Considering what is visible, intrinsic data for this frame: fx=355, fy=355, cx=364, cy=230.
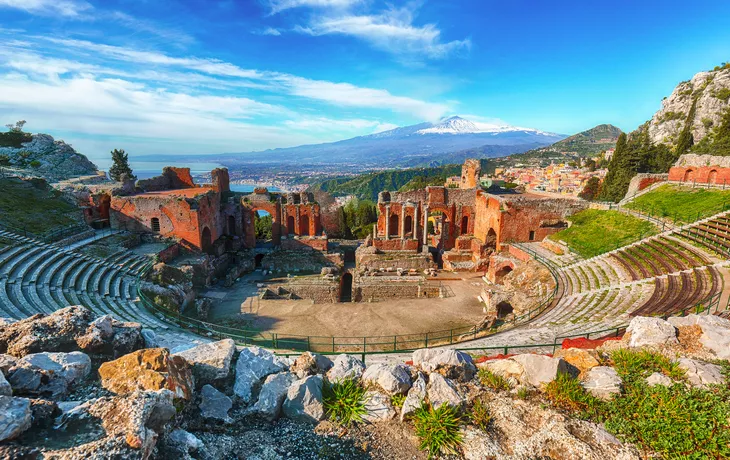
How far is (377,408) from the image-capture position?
19.3 feet

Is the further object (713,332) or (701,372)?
(713,332)

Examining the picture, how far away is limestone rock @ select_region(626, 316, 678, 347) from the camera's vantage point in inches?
294

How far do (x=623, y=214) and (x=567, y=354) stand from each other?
75.7ft

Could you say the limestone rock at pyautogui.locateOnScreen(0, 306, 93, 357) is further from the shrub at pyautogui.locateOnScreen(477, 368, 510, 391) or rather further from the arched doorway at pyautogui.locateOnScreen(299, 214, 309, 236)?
the arched doorway at pyautogui.locateOnScreen(299, 214, 309, 236)

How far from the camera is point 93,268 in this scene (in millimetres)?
18297

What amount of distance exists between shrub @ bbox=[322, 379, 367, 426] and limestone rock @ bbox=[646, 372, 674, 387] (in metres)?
4.86

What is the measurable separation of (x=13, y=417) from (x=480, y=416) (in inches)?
230

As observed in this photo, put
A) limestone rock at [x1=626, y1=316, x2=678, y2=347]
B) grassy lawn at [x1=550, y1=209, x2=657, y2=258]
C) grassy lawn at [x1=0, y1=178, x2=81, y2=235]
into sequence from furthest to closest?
grassy lawn at [x1=550, y1=209, x2=657, y2=258] < grassy lawn at [x1=0, y1=178, x2=81, y2=235] < limestone rock at [x1=626, y1=316, x2=678, y2=347]

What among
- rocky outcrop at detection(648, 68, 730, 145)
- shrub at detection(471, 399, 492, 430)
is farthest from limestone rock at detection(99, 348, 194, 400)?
rocky outcrop at detection(648, 68, 730, 145)

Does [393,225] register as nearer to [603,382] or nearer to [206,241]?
[206,241]

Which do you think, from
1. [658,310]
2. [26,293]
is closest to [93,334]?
[26,293]

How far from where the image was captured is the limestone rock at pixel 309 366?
264 inches

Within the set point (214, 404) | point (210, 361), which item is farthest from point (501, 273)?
point (214, 404)

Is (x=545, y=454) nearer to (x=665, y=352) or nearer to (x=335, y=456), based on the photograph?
(x=335, y=456)
